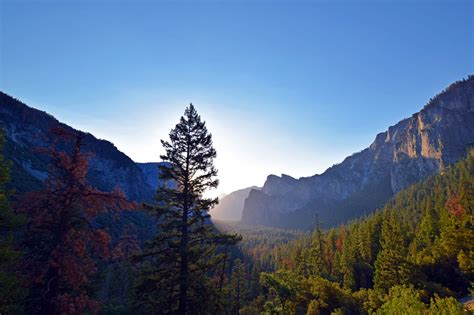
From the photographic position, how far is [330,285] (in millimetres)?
29234

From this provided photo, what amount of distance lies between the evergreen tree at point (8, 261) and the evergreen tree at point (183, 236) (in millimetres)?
4390

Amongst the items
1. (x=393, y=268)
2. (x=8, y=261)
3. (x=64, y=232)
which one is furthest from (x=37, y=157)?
(x=393, y=268)

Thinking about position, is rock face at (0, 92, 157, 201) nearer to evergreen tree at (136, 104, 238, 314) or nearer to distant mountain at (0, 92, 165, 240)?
distant mountain at (0, 92, 165, 240)

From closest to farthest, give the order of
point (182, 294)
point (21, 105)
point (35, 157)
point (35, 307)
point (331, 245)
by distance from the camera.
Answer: point (35, 307), point (182, 294), point (331, 245), point (35, 157), point (21, 105)

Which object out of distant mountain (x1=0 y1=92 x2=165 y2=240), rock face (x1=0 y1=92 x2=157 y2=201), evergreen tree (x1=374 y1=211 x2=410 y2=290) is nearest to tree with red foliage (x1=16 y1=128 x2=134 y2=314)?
distant mountain (x1=0 y1=92 x2=165 y2=240)

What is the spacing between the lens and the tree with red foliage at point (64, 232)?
28.0 feet

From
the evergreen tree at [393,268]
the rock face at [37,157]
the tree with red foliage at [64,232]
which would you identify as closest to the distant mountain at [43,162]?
the rock face at [37,157]

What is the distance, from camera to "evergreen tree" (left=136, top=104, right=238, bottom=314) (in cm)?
1220

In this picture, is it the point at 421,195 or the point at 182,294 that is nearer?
the point at 182,294

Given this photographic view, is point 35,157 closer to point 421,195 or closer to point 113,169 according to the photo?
point 113,169

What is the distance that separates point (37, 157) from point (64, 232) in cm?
10911

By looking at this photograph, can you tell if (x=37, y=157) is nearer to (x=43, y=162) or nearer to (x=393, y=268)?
(x=43, y=162)

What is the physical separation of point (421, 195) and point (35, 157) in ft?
553

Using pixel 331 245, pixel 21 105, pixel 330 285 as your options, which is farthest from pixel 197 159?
pixel 21 105
